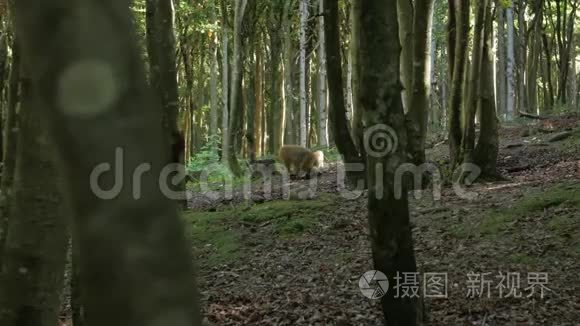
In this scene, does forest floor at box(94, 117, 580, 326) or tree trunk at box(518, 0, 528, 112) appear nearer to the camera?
forest floor at box(94, 117, 580, 326)

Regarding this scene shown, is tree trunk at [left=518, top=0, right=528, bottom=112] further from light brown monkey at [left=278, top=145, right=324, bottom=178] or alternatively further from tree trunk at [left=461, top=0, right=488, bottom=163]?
tree trunk at [left=461, top=0, right=488, bottom=163]

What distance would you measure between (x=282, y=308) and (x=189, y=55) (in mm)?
24125

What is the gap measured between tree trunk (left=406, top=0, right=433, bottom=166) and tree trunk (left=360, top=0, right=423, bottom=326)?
18.9 feet

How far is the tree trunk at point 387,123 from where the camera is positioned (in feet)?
16.3

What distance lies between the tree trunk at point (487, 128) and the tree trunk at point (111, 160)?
10443 mm

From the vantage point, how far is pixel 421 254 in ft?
25.7

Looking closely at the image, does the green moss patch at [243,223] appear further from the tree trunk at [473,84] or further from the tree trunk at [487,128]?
the tree trunk at [487,128]

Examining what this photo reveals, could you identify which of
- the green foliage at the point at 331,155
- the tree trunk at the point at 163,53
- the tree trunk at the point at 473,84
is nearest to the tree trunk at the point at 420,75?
the tree trunk at the point at 473,84

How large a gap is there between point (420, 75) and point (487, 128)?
5.11 feet

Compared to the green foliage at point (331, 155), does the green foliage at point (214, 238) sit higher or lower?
lower

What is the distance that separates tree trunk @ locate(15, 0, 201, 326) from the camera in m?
1.42

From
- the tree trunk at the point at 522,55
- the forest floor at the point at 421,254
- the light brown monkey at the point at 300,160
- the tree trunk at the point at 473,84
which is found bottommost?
the forest floor at the point at 421,254

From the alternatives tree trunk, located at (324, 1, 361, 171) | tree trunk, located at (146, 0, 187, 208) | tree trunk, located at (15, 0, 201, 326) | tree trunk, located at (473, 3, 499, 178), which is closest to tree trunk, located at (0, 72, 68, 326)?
tree trunk, located at (15, 0, 201, 326)

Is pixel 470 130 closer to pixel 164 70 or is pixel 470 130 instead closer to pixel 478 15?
pixel 478 15
